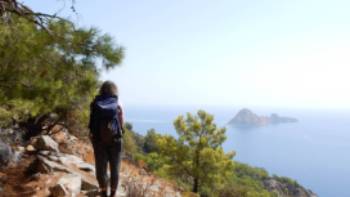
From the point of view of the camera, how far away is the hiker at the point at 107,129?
389 centimetres

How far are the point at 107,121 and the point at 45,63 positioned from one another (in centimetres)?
121

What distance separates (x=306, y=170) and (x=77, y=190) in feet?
450

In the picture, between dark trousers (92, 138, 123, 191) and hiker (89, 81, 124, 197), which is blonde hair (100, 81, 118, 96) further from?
dark trousers (92, 138, 123, 191)

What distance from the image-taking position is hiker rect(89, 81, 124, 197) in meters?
3.89

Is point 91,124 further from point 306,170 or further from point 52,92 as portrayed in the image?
point 306,170

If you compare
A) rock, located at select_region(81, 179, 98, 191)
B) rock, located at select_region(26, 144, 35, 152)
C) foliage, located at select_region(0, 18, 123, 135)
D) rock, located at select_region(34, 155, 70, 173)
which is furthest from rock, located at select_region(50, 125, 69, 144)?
foliage, located at select_region(0, 18, 123, 135)

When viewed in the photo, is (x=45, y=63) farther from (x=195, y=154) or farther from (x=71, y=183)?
(x=195, y=154)

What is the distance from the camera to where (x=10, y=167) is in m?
5.32

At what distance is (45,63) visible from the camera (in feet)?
13.5

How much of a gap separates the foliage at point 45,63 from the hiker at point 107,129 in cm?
58

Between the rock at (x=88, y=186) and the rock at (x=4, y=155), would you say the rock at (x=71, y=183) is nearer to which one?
the rock at (x=88, y=186)

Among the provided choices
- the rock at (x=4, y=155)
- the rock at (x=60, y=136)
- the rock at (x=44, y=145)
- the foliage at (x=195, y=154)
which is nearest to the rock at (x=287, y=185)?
the foliage at (x=195, y=154)

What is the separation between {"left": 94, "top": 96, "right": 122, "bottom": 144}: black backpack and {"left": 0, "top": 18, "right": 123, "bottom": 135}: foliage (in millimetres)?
768

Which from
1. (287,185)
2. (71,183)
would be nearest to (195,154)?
(71,183)
